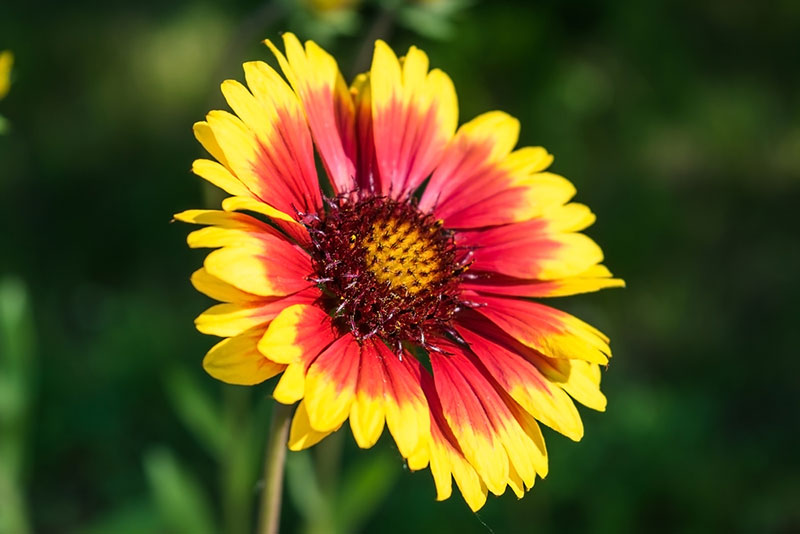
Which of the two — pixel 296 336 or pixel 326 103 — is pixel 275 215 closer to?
pixel 296 336

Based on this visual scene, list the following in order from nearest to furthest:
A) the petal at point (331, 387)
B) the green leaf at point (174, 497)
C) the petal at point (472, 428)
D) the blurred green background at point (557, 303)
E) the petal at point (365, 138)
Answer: the petal at point (331, 387) < the petal at point (472, 428) < the petal at point (365, 138) < the green leaf at point (174, 497) < the blurred green background at point (557, 303)

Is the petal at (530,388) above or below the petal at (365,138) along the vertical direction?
below

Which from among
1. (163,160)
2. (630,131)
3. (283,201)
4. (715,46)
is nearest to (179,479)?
(283,201)

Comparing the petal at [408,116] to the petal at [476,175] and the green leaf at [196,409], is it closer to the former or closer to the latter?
the petal at [476,175]

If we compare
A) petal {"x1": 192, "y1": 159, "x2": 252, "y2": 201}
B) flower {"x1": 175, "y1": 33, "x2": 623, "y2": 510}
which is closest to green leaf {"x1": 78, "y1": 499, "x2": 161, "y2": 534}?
flower {"x1": 175, "y1": 33, "x2": 623, "y2": 510}

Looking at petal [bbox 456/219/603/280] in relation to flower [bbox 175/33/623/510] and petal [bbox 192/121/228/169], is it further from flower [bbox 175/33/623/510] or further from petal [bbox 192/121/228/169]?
petal [bbox 192/121/228/169]

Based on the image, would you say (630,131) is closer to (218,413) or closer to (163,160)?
(163,160)

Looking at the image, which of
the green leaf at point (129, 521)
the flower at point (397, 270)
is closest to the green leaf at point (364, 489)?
the green leaf at point (129, 521)
